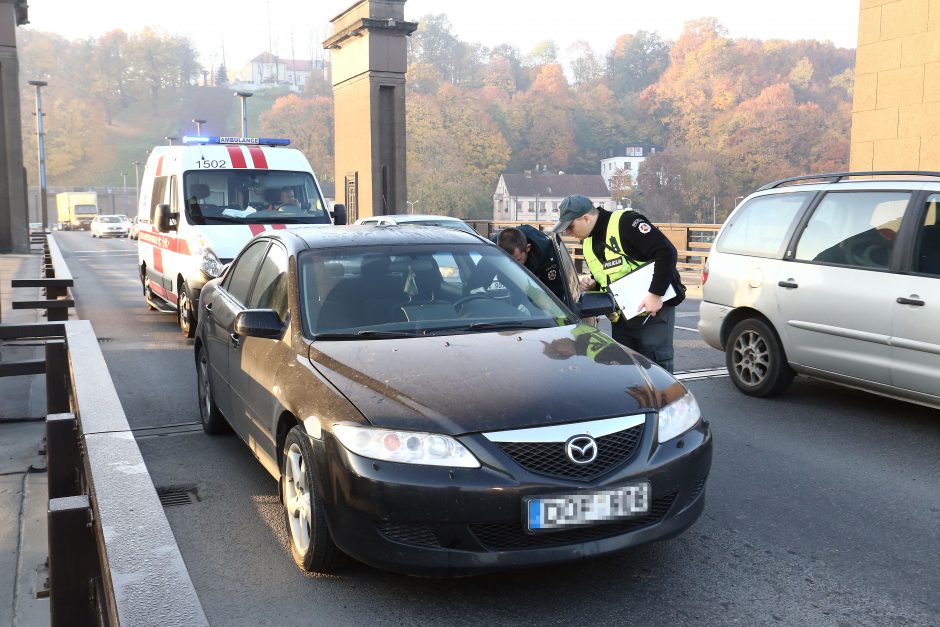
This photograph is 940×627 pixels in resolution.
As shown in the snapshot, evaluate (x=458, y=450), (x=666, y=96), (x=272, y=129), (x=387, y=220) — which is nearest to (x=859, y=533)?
(x=458, y=450)

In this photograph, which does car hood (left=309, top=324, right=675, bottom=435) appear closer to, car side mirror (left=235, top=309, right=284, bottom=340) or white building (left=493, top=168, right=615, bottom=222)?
car side mirror (left=235, top=309, right=284, bottom=340)

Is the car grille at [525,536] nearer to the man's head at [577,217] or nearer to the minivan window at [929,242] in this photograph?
the man's head at [577,217]

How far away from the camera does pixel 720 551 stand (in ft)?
13.2

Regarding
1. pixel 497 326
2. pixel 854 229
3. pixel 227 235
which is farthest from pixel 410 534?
pixel 227 235

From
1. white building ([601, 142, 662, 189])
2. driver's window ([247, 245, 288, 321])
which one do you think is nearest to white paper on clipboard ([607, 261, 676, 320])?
driver's window ([247, 245, 288, 321])

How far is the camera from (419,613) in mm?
3432

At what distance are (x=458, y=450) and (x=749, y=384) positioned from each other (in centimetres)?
462

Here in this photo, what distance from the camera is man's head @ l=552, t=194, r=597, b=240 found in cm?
578

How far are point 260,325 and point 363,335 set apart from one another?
0.55m

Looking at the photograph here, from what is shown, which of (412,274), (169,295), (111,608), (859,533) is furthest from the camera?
(169,295)

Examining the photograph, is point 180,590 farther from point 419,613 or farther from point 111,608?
point 419,613

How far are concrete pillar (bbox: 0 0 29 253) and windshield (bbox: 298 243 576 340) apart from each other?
25.4 m

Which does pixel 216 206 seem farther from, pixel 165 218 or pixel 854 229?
pixel 854 229

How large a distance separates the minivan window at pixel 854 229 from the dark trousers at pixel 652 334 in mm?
1512
